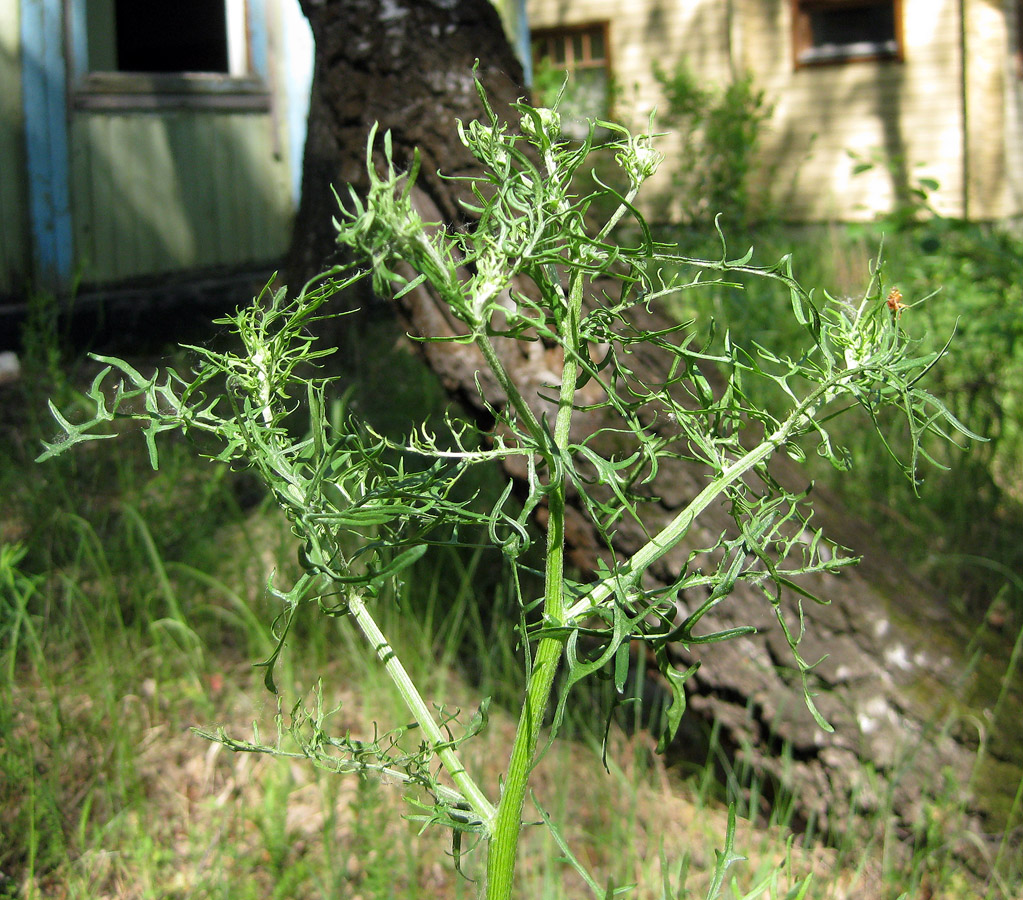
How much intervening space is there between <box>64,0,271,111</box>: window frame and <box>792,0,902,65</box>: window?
7.09 metres

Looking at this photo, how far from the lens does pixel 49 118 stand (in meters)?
5.03

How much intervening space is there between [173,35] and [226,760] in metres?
6.08

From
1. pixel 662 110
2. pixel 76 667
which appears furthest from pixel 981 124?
pixel 76 667

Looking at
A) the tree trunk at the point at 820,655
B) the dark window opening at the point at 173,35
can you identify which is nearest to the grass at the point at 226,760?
the tree trunk at the point at 820,655

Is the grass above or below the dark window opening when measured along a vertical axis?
below

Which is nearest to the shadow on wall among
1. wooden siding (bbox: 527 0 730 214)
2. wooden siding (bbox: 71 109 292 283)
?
wooden siding (bbox: 71 109 292 283)

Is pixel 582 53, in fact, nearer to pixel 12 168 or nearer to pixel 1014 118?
pixel 1014 118

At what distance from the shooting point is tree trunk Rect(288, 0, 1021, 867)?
2.06 m

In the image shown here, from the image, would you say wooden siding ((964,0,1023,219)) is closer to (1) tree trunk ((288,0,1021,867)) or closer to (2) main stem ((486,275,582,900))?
(1) tree trunk ((288,0,1021,867))

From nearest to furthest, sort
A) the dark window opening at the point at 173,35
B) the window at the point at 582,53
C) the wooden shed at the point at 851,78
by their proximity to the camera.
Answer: the dark window opening at the point at 173,35
the wooden shed at the point at 851,78
the window at the point at 582,53

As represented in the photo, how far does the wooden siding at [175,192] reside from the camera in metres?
5.27

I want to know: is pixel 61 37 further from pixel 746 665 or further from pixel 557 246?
pixel 557 246

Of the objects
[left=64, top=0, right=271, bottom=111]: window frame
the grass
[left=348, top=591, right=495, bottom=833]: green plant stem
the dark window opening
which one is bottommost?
the grass

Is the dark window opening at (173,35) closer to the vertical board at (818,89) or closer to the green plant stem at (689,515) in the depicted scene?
the vertical board at (818,89)
